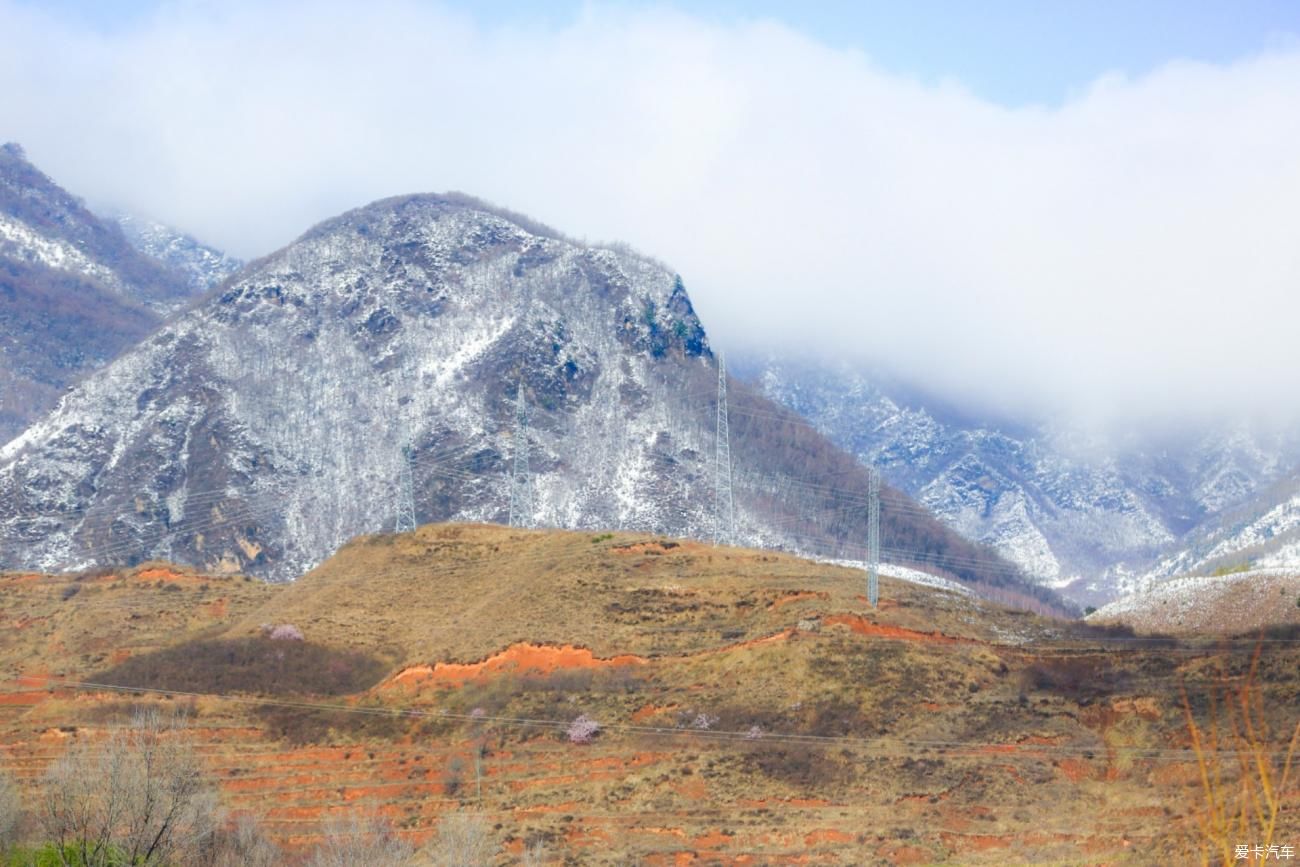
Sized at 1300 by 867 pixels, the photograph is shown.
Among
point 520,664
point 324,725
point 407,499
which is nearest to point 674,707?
point 520,664

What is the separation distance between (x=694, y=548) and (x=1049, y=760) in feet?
114

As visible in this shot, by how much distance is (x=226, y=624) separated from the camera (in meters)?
96.6

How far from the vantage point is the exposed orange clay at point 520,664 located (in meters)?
75.9

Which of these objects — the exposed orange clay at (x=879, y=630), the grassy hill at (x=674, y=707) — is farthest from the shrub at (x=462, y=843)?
the exposed orange clay at (x=879, y=630)

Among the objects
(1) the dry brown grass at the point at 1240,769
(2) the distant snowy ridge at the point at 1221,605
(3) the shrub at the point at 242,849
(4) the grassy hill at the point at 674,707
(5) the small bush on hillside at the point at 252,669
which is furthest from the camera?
(5) the small bush on hillside at the point at 252,669

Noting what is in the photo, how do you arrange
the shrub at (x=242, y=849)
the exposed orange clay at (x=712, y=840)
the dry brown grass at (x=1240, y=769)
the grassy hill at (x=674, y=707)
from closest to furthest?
the dry brown grass at (x=1240, y=769) < the exposed orange clay at (x=712, y=840) < the grassy hill at (x=674, y=707) < the shrub at (x=242, y=849)

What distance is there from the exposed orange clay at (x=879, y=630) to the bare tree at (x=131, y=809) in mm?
35886

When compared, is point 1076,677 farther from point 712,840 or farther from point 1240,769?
point 712,840

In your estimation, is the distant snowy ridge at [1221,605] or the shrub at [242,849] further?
the distant snowy ridge at [1221,605]

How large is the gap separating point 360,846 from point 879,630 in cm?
3264

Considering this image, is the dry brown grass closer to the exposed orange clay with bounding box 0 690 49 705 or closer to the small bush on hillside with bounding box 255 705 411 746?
the small bush on hillside with bounding box 255 705 411 746

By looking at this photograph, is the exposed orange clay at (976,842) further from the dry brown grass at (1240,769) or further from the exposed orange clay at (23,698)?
the exposed orange clay at (23,698)

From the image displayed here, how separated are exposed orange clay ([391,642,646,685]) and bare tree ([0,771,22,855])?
902 inches

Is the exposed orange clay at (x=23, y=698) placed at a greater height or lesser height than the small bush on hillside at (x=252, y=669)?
lesser
